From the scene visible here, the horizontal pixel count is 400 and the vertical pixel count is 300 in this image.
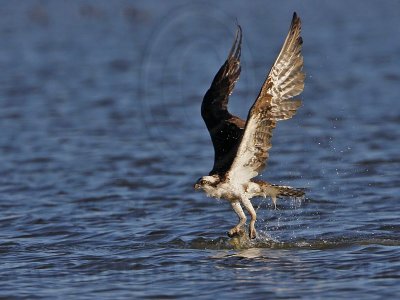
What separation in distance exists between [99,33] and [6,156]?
13.4 meters

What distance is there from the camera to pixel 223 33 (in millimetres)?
26672

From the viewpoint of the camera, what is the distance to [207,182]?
1005 centimetres

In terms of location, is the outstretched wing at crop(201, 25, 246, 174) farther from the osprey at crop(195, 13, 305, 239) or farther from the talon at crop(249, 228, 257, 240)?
the talon at crop(249, 228, 257, 240)

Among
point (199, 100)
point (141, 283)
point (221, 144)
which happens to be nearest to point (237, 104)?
point (199, 100)

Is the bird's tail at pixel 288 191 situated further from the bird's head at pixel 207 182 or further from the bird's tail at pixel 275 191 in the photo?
the bird's head at pixel 207 182

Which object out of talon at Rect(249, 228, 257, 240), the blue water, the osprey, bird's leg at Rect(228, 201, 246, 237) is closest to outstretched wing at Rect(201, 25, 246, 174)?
the osprey

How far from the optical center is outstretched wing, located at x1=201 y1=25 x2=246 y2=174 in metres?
10.4

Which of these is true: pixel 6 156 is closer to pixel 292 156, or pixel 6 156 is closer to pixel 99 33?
pixel 292 156

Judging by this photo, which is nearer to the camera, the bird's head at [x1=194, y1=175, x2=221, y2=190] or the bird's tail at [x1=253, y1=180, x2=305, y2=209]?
the bird's head at [x1=194, y1=175, x2=221, y2=190]

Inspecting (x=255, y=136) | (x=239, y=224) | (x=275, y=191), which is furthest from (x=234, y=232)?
(x=255, y=136)

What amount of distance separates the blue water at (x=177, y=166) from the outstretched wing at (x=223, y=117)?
0.90m

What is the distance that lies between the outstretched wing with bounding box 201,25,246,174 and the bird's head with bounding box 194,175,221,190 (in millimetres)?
118

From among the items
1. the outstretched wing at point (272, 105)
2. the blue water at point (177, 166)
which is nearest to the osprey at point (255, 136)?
the outstretched wing at point (272, 105)

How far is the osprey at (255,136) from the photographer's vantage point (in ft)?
31.8
